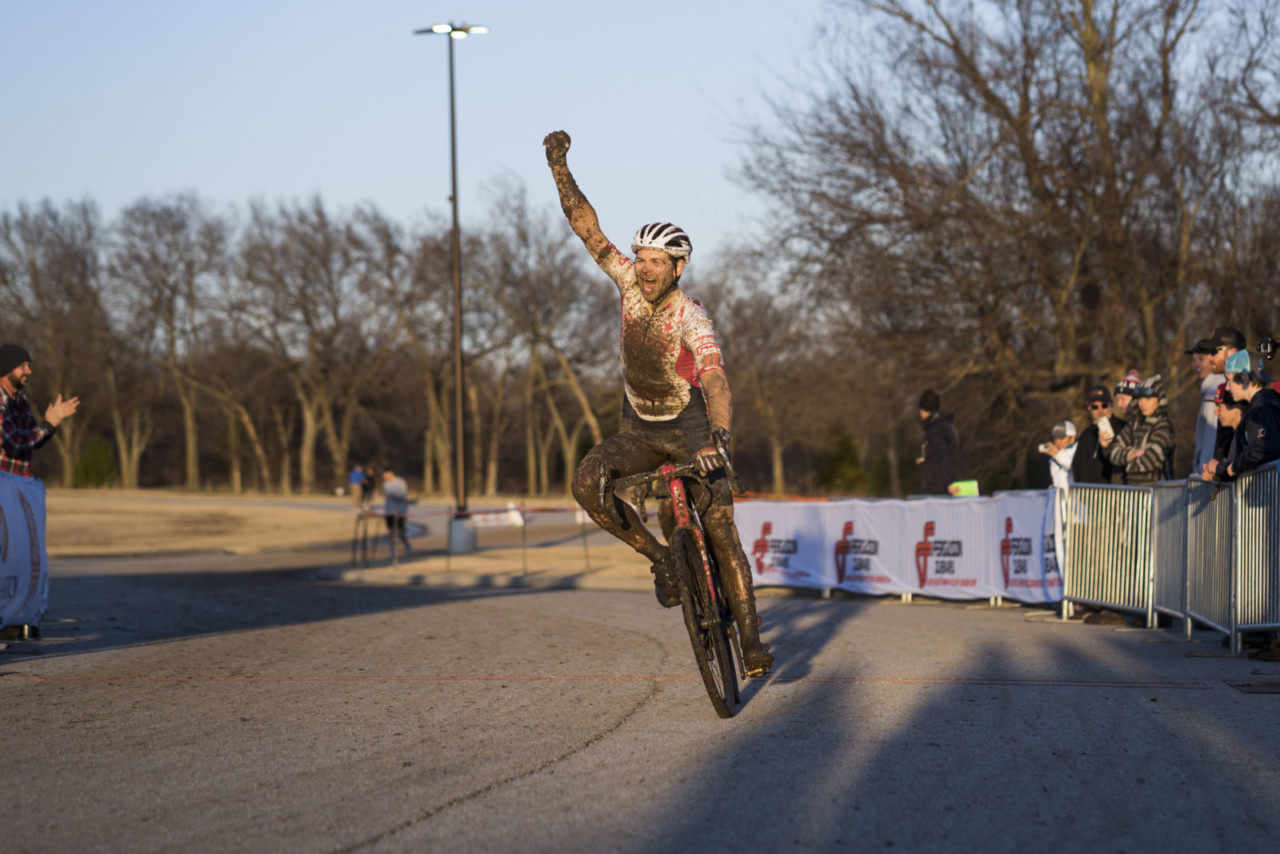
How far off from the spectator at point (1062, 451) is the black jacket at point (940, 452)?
1128 mm

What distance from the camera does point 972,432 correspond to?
25.1 metres

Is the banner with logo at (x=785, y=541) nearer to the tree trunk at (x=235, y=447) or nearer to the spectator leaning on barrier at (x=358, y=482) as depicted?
the spectator leaning on barrier at (x=358, y=482)

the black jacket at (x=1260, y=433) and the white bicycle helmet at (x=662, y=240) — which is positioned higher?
the white bicycle helmet at (x=662, y=240)

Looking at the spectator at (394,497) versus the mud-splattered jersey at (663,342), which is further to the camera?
the spectator at (394,497)

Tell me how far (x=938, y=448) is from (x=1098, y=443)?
9.85ft

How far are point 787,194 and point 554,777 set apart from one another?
20291 millimetres

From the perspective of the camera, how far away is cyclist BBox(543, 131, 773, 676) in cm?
635

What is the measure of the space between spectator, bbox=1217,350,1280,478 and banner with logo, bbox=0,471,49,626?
26.5 ft

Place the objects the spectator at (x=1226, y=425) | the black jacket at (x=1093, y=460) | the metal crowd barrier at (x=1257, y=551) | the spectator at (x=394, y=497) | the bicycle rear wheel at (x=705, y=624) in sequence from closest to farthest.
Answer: the bicycle rear wheel at (x=705, y=624) < the metal crowd barrier at (x=1257, y=551) < the spectator at (x=1226, y=425) < the black jacket at (x=1093, y=460) < the spectator at (x=394, y=497)

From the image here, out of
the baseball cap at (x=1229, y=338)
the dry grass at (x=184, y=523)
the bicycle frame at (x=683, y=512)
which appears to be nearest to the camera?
the bicycle frame at (x=683, y=512)

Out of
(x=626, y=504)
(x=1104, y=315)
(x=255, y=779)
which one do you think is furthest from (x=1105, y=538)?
(x=1104, y=315)

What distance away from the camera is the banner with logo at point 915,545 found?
1331 cm

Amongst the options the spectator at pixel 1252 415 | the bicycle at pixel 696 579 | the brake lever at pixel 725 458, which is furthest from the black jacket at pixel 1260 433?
the brake lever at pixel 725 458

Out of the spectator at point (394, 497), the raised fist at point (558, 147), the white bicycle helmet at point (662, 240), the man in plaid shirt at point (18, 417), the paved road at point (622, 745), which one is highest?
the raised fist at point (558, 147)
